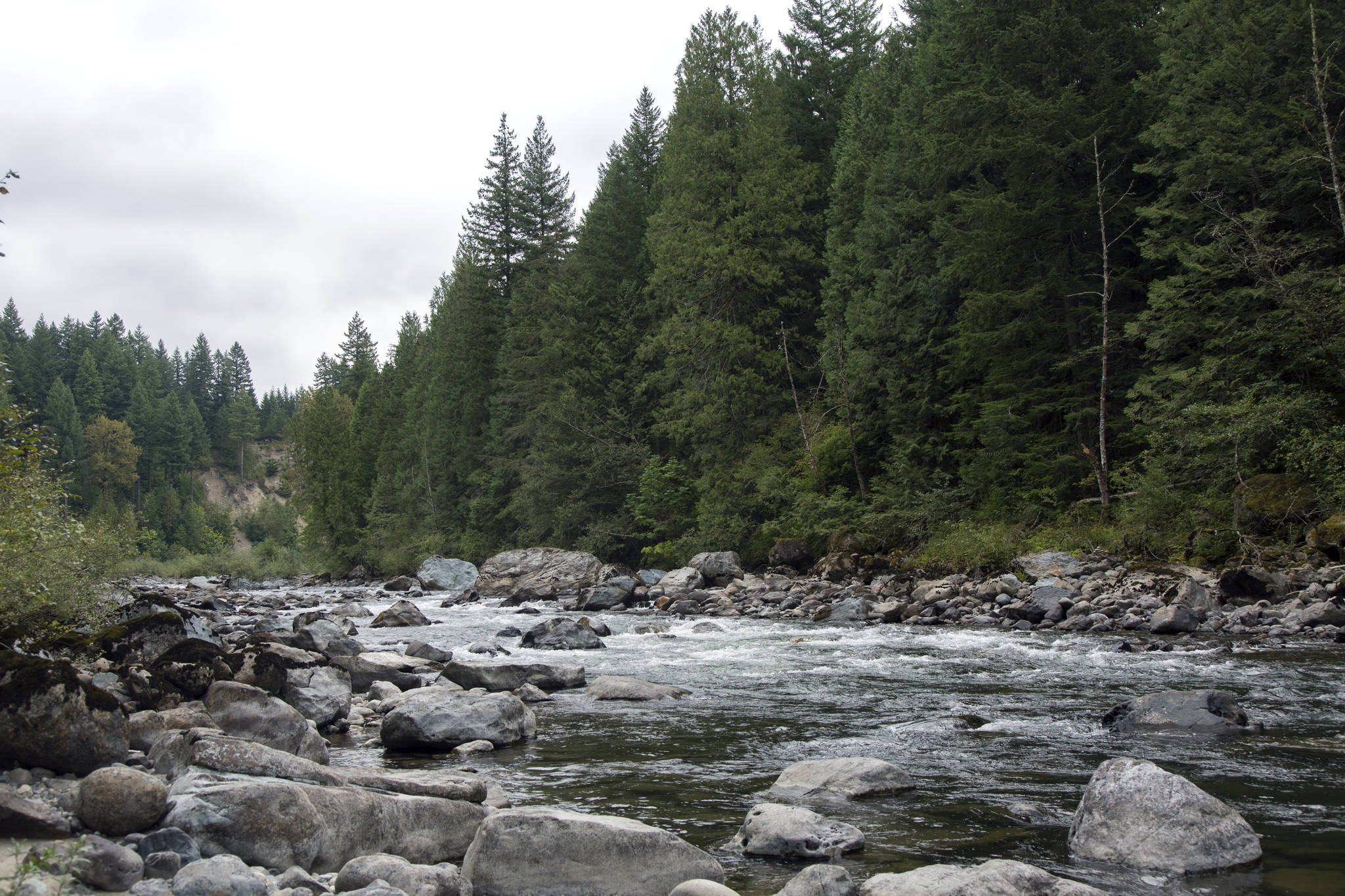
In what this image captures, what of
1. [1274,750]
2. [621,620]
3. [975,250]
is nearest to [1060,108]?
[975,250]

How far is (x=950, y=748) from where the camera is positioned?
688 cm

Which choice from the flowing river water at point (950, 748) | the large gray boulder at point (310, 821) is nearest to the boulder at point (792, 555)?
the flowing river water at point (950, 748)

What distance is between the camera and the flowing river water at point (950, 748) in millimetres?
4547

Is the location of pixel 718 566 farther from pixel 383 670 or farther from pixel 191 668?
pixel 191 668

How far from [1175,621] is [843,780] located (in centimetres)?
875

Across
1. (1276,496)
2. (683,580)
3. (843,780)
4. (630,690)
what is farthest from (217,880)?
(683,580)

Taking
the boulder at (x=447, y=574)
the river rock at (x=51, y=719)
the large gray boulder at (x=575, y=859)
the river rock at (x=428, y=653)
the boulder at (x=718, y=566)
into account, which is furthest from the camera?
the boulder at (x=447, y=574)

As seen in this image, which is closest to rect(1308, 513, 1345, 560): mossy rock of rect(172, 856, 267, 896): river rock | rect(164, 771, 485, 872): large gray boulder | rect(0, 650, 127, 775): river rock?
rect(164, 771, 485, 872): large gray boulder

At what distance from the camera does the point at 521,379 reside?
38.9 metres

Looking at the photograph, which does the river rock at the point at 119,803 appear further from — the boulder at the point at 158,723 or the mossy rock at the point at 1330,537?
the mossy rock at the point at 1330,537

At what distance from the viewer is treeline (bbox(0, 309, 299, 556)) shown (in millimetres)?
83625

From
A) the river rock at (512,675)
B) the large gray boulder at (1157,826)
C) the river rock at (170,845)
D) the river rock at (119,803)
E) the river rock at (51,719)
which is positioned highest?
the river rock at (51,719)

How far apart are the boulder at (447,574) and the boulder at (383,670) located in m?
23.1

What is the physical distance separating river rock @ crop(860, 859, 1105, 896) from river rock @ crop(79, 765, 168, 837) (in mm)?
3769
